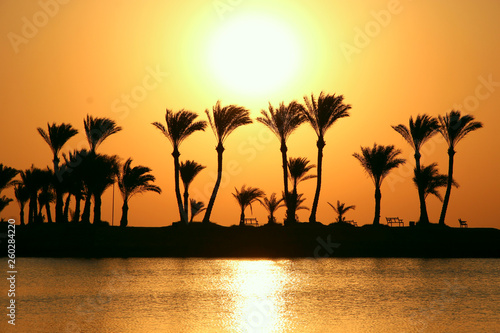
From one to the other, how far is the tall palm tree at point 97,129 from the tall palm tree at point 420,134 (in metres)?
27.5

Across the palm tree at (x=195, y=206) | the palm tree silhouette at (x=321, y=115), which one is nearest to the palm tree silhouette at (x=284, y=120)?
the palm tree silhouette at (x=321, y=115)

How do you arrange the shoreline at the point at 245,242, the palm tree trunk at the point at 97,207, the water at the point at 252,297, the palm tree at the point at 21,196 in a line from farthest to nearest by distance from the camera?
the palm tree at the point at 21,196, the palm tree trunk at the point at 97,207, the shoreline at the point at 245,242, the water at the point at 252,297

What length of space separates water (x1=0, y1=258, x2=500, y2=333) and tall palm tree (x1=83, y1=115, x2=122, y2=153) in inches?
687

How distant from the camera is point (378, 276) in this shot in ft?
135

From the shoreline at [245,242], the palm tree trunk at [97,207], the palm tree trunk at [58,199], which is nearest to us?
the shoreline at [245,242]

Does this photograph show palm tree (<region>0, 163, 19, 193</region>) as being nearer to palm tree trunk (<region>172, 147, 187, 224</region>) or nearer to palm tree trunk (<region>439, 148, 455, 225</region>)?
palm tree trunk (<region>172, 147, 187, 224</region>)

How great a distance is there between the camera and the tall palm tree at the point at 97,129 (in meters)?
64.1

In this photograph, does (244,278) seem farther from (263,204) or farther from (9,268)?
(263,204)

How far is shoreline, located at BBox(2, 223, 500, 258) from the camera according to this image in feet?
187

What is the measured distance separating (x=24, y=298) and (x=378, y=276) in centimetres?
2085

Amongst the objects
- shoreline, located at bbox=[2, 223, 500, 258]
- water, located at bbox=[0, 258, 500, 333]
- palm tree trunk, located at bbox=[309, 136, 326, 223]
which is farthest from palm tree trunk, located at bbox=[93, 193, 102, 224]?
palm tree trunk, located at bbox=[309, 136, 326, 223]

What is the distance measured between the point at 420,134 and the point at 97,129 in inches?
1202

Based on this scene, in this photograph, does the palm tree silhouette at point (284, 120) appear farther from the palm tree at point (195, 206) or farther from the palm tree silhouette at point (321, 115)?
the palm tree at point (195, 206)

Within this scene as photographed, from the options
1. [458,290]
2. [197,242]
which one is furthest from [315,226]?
[458,290]
